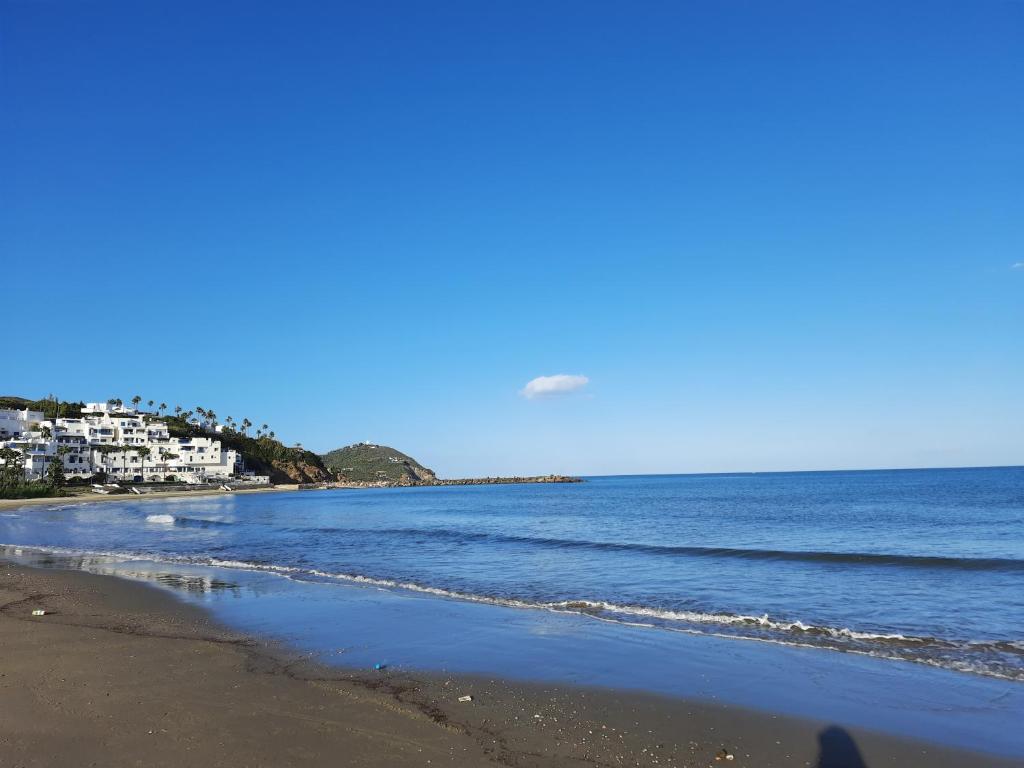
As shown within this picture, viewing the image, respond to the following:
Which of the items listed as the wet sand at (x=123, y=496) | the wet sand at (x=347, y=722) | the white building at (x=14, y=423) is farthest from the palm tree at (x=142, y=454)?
the wet sand at (x=347, y=722)

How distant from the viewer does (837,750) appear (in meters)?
6.94

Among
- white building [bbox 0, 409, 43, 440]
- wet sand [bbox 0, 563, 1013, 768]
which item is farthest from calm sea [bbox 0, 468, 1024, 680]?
white building [bbox 0, 409, 43, 440]

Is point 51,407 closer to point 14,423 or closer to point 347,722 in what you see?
point 14,423

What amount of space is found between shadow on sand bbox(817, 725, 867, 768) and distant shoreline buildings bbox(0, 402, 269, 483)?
409 feet

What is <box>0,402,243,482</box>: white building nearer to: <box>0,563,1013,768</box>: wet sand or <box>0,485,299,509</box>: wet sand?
<box>0,485,299,509</box>: wet sand

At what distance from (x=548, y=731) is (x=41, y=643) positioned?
9447 mm

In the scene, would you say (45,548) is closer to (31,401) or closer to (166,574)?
(166,574)

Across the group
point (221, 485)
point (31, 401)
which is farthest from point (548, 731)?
point (31, 401)

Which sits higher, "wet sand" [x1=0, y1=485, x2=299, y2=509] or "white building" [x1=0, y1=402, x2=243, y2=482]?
"white building" [x1=0, y1=402, x2=243, y2=482]

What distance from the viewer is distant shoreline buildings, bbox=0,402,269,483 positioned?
370 feet

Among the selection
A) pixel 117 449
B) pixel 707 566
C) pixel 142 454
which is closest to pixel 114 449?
pixel 117 449

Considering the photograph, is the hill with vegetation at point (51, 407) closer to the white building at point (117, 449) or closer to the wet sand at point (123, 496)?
the white building at point (117, 449)

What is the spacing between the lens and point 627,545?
2989 centimetres

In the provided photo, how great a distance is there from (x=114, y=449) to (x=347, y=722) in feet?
474
